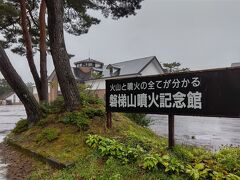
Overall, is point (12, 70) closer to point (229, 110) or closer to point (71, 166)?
point (71, 166)

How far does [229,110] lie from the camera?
379cm

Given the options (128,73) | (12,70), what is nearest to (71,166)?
(12,70)

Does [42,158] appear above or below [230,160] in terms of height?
below

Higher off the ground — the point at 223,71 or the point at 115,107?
the point at 223,71

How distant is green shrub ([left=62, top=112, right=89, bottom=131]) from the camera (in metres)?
6.18

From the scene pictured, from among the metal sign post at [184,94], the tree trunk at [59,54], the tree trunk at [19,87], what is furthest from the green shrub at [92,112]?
the tree trunk at [19,87]

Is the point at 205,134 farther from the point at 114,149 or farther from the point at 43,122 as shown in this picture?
the point at 114,149

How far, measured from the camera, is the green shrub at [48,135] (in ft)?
20.0

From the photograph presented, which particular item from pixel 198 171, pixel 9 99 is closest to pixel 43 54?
pixel 198 171

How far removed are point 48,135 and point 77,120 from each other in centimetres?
71

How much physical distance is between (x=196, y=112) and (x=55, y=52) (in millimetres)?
3940

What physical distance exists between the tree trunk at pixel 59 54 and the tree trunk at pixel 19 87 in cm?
117

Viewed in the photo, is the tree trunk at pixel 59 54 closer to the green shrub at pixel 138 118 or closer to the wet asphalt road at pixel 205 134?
the green shrub at pixel 138 118

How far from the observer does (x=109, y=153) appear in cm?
478
